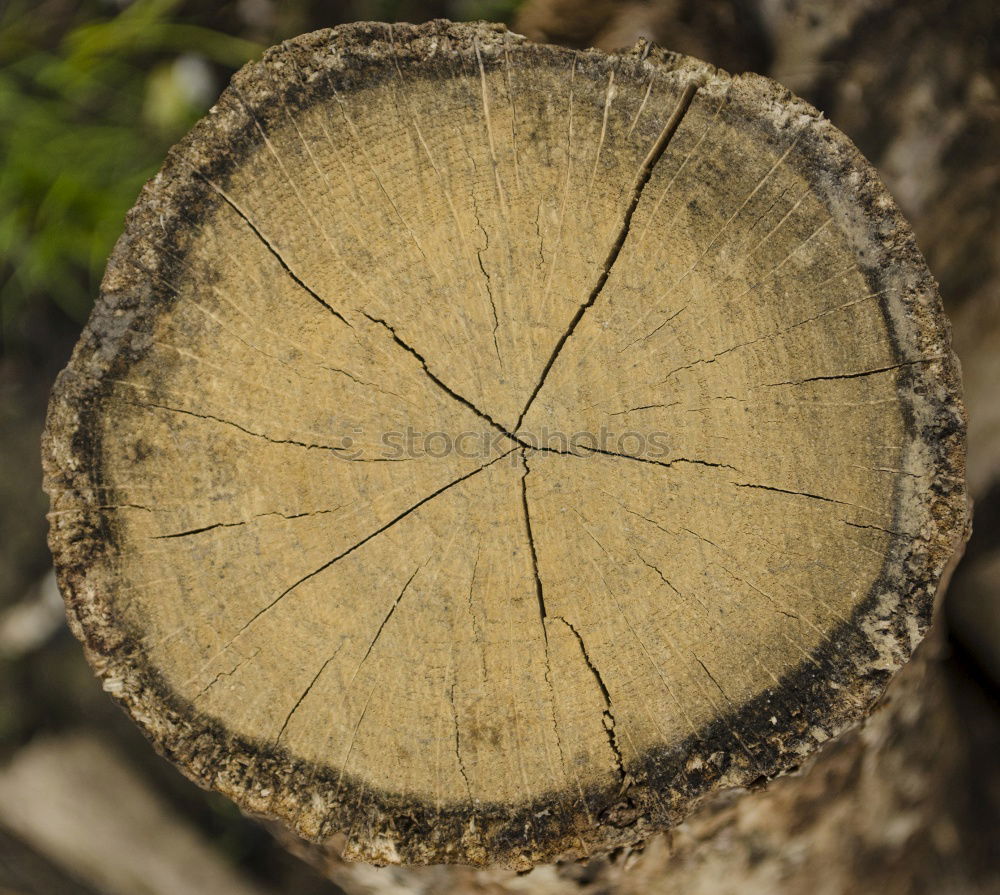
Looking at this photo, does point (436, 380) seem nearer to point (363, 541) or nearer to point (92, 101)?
point (363, 541)

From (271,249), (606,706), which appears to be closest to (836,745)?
(606,706)

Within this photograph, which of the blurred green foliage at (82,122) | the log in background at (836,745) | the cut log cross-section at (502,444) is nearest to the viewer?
the cut log cross-section at (502,444)

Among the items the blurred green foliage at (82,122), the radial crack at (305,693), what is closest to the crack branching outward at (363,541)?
the radial crack at (305,693)

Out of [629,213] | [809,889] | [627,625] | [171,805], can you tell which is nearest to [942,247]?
[629,213]

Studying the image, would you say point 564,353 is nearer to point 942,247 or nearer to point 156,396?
point 156,396

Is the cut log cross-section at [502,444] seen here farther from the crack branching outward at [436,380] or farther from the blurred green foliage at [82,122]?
the blurred green foliage at [82,122]
